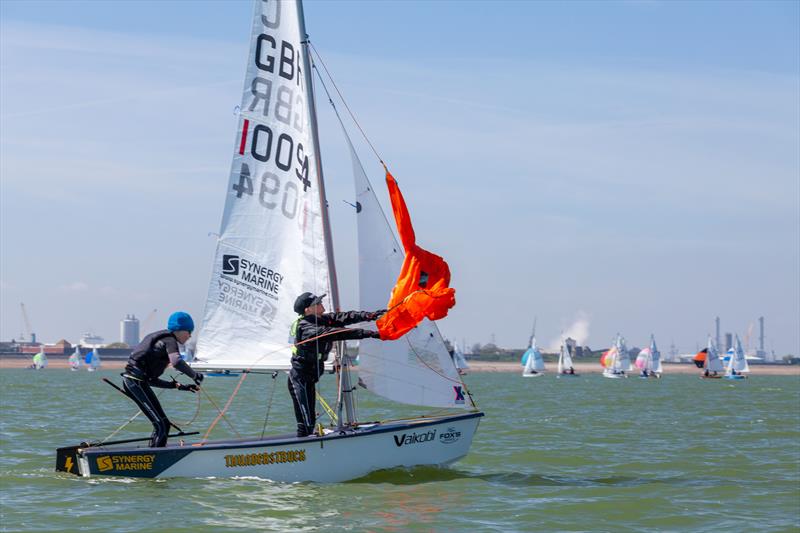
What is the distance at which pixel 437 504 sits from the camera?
15.2 m

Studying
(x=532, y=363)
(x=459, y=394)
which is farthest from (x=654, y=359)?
(x=459, y=394)

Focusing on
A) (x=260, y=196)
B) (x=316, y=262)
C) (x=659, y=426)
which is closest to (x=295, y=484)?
(x=316, y=262)

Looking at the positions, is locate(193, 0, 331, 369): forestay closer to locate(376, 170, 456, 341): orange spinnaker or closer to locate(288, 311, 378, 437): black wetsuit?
locate(288, 311, 378, 437): black wetsuit

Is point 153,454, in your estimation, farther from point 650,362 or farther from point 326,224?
point 650,362

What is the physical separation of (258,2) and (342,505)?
8.18 metres

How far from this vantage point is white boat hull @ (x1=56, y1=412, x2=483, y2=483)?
15.9 meters

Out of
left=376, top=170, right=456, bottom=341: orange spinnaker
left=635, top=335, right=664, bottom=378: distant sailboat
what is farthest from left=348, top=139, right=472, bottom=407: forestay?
left=635, top=335, right=664, bottom=378: distant sailboat

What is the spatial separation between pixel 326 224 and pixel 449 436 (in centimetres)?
387

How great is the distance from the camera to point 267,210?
17.5m

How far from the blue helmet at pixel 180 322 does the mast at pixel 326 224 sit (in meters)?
2.24

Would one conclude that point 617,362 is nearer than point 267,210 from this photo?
No

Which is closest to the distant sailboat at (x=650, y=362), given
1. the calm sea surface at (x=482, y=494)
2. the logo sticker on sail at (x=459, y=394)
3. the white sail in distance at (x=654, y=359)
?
the white sail in distance at (x=654, y=359)

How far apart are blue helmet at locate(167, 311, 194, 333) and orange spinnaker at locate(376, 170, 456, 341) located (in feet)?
9.25

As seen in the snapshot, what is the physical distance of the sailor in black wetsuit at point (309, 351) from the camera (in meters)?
16.2
